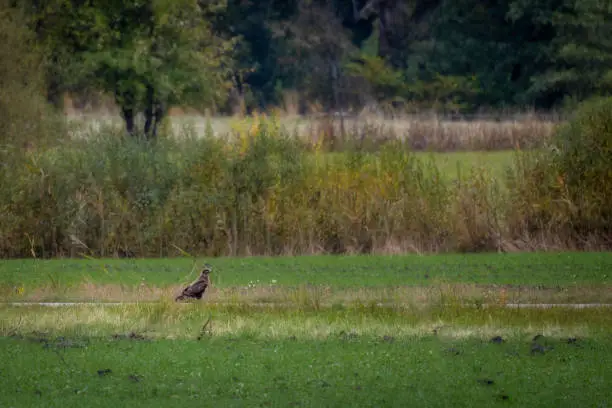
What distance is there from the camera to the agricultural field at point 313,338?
35.9ft

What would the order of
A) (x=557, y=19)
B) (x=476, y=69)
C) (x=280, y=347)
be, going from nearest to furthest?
(x=280, y=347), (x=557, y=19), (x=476, y=69)

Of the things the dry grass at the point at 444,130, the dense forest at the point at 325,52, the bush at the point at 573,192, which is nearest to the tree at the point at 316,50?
the dense forest at the point at 325,52

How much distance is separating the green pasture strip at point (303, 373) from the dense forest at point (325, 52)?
75.0 feet

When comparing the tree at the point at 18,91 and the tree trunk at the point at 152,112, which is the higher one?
the tree at the point at 18,91

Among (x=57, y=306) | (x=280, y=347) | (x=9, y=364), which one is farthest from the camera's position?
(x=57, y=306)

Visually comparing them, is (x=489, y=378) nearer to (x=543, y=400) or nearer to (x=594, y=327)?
(x=543, y=400)

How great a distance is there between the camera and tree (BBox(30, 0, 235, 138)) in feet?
125

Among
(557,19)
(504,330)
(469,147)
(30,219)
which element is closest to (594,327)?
(504,330)

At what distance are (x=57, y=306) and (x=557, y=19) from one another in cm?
4210

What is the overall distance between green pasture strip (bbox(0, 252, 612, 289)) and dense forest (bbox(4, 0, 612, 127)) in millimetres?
13415

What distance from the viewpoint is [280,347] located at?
13.3 m

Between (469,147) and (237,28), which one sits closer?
(469,147)

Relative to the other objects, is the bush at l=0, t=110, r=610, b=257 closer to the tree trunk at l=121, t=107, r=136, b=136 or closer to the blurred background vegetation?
the blurred background vegetation

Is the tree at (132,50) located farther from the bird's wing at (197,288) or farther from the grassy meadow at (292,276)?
the bird's wing at (197,288)
